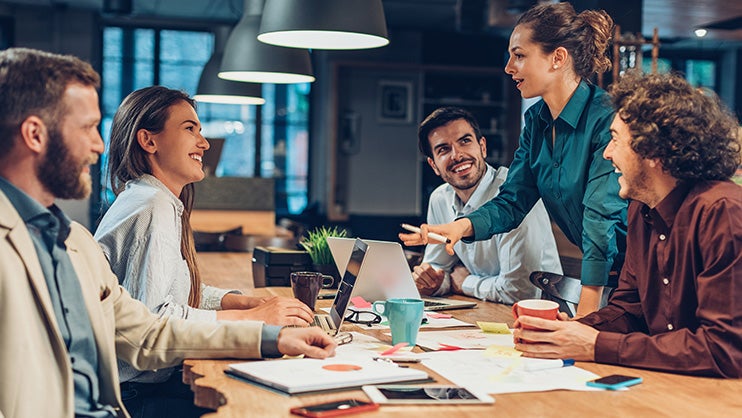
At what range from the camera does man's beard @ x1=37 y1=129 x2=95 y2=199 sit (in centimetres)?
172

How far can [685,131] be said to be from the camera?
78.0 inches

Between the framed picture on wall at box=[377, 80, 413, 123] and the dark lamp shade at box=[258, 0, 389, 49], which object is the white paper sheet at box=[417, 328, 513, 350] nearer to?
the dark lamp shade at box=[258, 0, 389, 49]

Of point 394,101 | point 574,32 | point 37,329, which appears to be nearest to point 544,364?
point 37,329

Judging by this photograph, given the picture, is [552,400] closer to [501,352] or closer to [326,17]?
[501,352]

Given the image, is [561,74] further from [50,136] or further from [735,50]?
[735,50]

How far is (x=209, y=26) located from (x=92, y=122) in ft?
35.4

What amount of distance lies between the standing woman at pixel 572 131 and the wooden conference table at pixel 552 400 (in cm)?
81

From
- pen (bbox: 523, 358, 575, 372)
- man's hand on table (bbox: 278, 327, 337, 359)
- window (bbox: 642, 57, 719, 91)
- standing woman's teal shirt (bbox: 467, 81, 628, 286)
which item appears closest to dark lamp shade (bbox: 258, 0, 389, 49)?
standing woman's teal shirt (bbox: 467, 81, 628, 286)

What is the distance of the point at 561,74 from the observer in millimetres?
2898

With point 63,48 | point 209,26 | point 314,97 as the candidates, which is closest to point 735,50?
point 314,97

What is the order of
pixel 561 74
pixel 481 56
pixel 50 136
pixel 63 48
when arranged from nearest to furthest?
pixel 50 136
pixel 561 74
pixel 63 48
pixel 481 56

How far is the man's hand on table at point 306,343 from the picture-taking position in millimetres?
1926

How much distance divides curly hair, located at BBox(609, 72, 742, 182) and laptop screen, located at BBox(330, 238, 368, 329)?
2.39 ft

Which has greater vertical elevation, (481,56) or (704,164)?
(481,56)
